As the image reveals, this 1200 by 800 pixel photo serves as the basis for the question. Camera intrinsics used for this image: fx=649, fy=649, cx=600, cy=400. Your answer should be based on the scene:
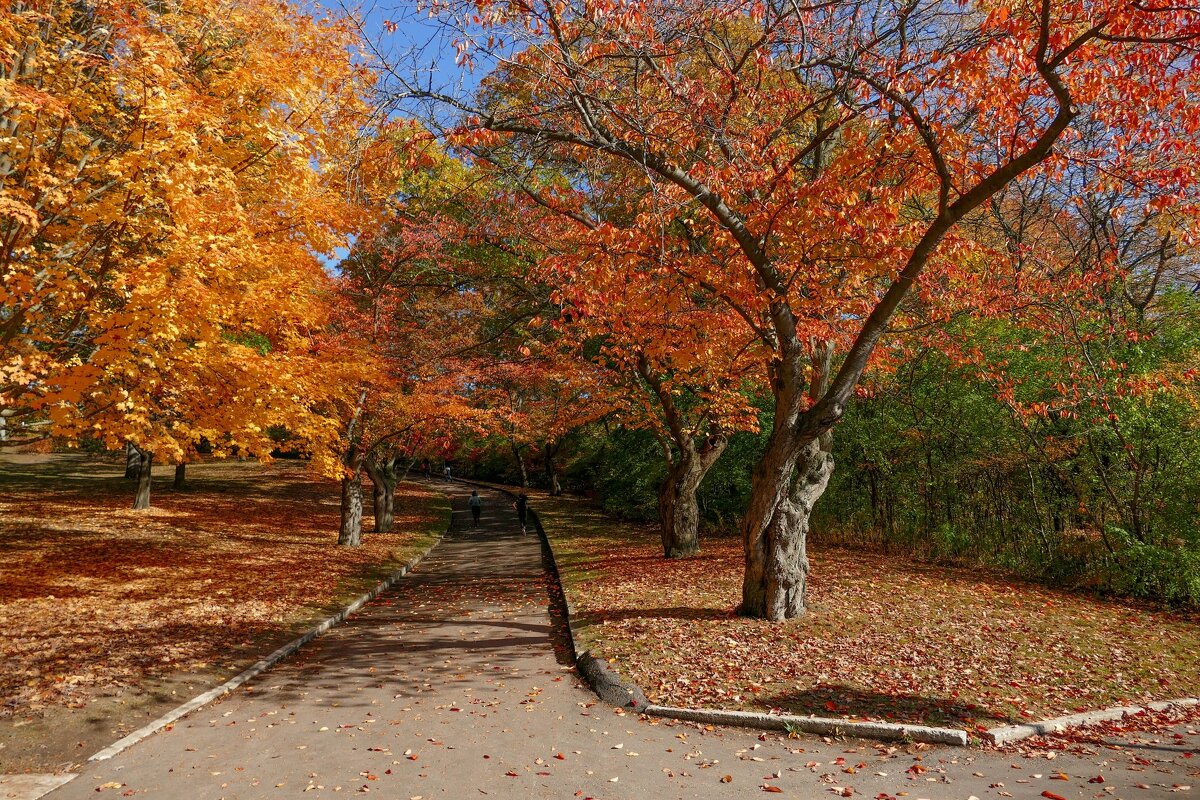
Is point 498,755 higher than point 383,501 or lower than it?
lower

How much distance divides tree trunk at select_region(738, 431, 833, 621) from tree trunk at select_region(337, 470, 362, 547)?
41.9 feet

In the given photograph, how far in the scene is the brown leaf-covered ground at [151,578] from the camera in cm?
805

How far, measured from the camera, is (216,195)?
10055mm

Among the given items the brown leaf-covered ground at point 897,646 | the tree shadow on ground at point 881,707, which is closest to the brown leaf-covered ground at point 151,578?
the brown leaf-covered ground at point 897,646

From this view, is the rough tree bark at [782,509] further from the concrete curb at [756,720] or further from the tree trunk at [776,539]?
the concrete curb at [756,720]

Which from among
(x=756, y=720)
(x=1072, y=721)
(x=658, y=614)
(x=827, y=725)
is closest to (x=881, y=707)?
(x=827, y=725)

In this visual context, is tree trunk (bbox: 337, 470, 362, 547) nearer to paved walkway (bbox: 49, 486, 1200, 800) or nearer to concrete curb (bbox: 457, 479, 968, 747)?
paved walkway (bbox: 49, 486, 1200, 800)

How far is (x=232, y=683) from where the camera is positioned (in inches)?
304

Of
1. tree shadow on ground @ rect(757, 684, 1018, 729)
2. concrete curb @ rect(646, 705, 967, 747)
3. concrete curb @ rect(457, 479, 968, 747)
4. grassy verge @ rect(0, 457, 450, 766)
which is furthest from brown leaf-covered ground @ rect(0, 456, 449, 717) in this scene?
tree shadow on ground @ rect(757, 684, 1018, 729)

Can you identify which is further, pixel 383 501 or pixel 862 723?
pixel 383 501

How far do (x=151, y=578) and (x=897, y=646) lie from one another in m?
13.6

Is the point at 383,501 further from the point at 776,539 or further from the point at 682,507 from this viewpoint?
the point at 776,539

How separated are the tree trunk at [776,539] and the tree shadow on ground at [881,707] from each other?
7.71 feet

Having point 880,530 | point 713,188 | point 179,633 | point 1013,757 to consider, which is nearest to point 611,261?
point 713,188
